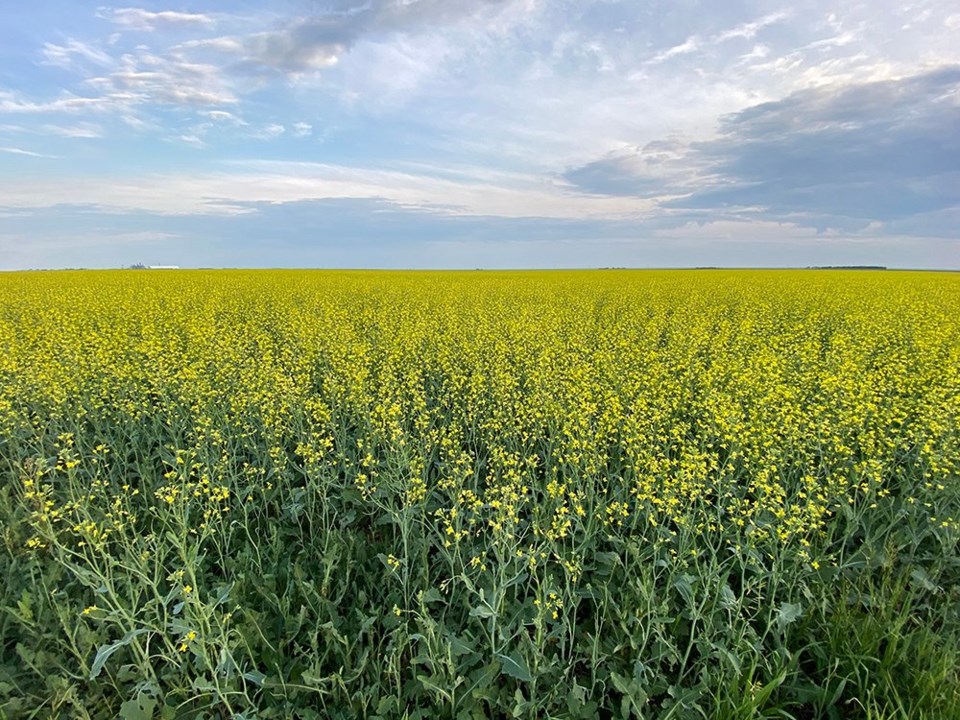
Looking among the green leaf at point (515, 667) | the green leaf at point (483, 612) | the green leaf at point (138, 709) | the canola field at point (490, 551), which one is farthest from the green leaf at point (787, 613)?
the green leaf at point (138, 709)

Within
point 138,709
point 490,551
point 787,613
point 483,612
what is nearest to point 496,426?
point 490,551

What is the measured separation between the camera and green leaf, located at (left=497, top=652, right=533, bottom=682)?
8.84ft

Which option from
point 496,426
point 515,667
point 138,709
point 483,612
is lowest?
point 138,709

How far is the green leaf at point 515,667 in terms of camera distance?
2.69 metres

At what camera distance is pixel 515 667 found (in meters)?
2.75

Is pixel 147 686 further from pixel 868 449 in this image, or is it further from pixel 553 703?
pixel 868 449

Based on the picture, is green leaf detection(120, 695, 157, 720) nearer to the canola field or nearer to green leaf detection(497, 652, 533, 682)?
the canola field

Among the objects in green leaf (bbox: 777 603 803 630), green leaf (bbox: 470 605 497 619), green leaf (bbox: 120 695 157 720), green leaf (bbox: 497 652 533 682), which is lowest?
green leaf (bbox: 120 695 157 720)

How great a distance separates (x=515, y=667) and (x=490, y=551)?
1206 millimetres

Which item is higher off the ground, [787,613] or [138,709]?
[787,613]

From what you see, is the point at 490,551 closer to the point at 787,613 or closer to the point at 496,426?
the point at 496,426

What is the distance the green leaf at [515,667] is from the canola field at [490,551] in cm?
2

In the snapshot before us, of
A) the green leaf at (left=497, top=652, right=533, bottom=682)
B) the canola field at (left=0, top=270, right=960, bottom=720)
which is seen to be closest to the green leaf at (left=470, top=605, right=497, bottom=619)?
the canola field at (left=0, top=270, right=960, bottom=720)

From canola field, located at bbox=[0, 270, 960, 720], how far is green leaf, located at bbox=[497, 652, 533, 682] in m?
0.02
